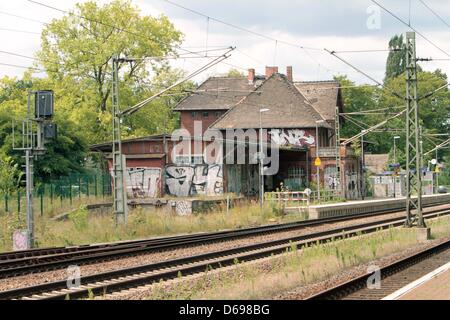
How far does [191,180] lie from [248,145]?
17.0ft

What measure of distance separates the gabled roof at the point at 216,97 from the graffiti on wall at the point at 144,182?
32179mm

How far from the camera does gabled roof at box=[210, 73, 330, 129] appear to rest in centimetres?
6675

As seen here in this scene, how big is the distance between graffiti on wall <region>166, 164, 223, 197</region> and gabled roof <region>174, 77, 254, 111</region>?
32.2 metres

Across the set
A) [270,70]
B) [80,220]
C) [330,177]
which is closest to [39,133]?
[80,220]

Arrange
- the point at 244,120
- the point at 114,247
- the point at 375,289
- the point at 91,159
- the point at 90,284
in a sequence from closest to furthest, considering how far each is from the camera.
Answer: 1. the point at 375,289
2. the point at 90,284
3. the point at 114,247
4. the point at 91,159
5. the point at 244,120

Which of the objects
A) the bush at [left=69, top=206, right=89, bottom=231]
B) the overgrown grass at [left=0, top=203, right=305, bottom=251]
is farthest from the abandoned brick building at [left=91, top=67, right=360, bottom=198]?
A: the bush at [left=69, top=206, right=89, bottom=231]

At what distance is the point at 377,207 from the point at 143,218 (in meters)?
23.1

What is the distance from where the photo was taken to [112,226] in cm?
2666

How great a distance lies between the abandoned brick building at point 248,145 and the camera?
4606 cm

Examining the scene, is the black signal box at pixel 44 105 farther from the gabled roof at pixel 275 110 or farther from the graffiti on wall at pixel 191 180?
the gabled roof at pixel 275 110

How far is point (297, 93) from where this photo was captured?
228 feet

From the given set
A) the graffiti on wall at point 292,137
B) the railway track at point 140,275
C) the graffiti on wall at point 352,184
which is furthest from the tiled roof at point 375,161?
the railway track at point 140,275

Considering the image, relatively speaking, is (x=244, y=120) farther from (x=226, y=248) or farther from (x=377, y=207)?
(x=226, y=248)
